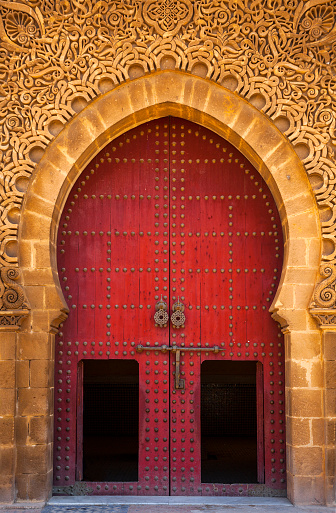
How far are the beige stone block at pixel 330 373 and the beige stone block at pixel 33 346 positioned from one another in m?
2.74

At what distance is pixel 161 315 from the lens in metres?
6.20

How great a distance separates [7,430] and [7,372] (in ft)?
1.81

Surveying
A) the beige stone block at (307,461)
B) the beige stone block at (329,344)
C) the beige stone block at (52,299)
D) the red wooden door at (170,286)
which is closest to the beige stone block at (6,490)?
the red wooden door at (170,286)

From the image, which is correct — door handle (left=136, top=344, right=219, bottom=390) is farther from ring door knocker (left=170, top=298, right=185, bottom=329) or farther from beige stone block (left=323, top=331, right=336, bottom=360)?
beige stone block (left=323, top=331, right=336, bottom=360)

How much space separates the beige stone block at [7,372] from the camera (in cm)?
562

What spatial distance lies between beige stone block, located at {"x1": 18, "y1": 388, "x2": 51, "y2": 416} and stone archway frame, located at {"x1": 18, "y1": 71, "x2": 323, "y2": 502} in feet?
1.87

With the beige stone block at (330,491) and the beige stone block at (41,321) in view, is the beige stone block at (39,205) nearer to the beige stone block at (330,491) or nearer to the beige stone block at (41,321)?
the beige stone block at (41,321)

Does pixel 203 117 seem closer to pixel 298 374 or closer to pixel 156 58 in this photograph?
pixel 156 58

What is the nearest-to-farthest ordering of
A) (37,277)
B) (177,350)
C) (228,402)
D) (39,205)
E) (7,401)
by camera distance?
(7,401) → (37,277) → (39,205) → (177,350) → (228,402)

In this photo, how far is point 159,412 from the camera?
6.12m

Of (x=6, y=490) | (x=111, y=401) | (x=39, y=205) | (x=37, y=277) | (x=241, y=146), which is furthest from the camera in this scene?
(x=111, y=401)

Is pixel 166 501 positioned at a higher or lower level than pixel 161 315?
lower

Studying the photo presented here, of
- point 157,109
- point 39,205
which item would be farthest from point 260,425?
point 157,109

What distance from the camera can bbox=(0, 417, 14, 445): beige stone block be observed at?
219 inches
